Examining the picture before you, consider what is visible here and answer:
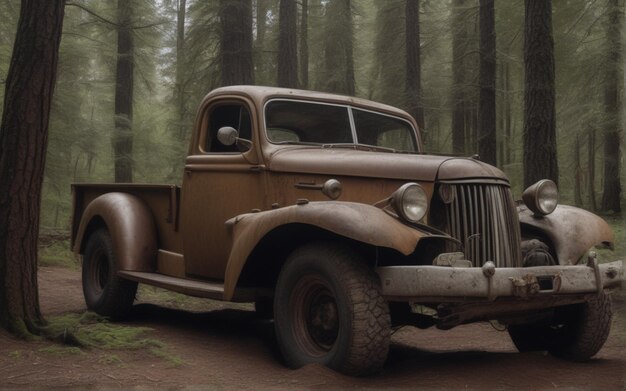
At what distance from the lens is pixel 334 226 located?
4.06 metres

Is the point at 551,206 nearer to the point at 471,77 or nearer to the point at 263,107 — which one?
the point at 263,107

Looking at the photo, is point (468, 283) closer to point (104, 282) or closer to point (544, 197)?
point (544, 197)

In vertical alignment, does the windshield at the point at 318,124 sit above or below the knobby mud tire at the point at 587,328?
above

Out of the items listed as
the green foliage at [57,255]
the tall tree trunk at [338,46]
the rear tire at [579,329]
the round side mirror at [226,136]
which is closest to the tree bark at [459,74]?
the tall tree trunk at [338,46]

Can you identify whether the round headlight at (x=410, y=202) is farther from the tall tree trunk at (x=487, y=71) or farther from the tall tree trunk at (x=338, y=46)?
the tall tree trunk at (x=338, y=46)

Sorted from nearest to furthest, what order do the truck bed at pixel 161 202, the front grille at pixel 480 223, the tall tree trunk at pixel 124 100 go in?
the front grille at pixel 480 223 < the truck bed at pixel 161 202 < the tall tree trunk at pixel 124 100

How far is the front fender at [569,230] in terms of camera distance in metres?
4.96

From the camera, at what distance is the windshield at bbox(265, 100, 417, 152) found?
5711mm

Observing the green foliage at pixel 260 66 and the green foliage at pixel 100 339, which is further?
the green foliage at pixel 260 66

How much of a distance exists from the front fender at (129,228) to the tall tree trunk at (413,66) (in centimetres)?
889

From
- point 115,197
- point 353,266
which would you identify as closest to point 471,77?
point 115,197

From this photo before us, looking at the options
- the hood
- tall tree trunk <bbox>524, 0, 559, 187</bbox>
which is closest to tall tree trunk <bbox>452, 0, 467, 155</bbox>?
tall tree trunk <bbox>524, 0, 559, 187</bbox>

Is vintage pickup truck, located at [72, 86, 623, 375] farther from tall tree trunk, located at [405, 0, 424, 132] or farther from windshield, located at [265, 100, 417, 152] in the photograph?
tall tree trunk, located at [405, 0, 424, 132]

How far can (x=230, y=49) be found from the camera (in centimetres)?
1111
